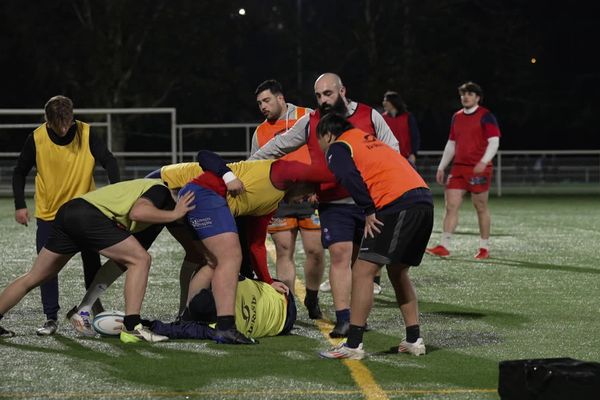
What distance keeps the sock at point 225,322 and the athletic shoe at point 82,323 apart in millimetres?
1001

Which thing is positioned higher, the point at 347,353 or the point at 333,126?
the point at 333,126

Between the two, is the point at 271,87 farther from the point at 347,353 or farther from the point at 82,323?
the point at 347,353

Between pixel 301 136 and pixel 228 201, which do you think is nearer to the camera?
pixel 228 201

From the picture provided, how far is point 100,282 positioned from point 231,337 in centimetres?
124

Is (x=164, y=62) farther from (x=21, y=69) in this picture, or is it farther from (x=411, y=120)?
(x=411, y=120)

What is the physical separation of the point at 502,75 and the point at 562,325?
37824mm

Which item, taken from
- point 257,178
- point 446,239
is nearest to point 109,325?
point 257,178

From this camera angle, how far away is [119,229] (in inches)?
311

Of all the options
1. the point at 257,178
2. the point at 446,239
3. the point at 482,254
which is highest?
the point at 257,178

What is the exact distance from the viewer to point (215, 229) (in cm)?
790

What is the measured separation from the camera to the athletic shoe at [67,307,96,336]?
8367mm

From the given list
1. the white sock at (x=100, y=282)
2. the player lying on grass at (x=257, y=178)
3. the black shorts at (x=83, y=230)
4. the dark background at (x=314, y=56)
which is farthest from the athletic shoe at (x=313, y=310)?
the dark background at (x=314, y=56)

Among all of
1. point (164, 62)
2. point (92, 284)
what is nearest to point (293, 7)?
point (164, 62)

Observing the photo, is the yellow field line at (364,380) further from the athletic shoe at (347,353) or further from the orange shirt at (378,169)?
the orange shirt at (378,169)
